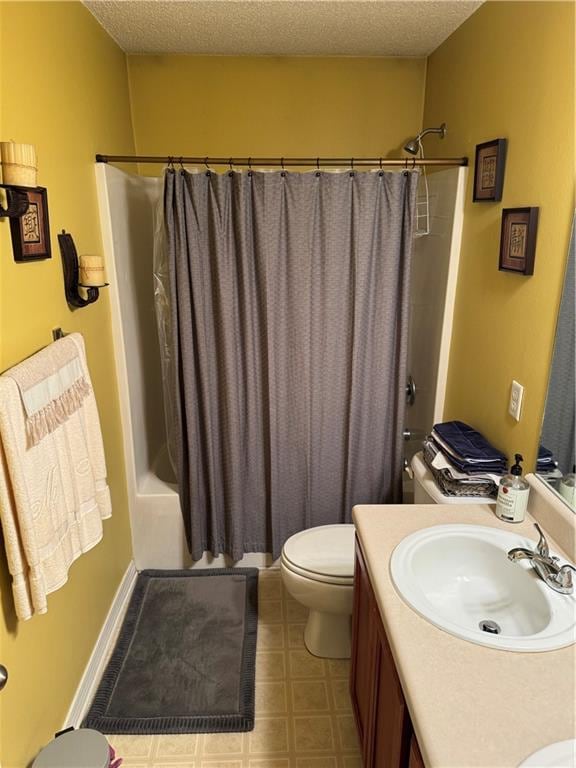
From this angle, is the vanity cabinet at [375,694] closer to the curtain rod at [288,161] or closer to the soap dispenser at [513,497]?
the soap dispenser at [513,497]

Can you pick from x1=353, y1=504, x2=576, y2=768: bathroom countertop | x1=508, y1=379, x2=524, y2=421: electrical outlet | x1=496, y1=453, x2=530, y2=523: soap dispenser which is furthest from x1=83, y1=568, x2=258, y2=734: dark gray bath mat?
x1=508, y1=379, x2=524, y2=421: electrical outlet

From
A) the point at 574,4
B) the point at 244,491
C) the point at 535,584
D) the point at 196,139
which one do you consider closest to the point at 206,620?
the point at 244,491

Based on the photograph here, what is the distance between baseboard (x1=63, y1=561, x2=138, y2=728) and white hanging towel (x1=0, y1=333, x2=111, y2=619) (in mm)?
660

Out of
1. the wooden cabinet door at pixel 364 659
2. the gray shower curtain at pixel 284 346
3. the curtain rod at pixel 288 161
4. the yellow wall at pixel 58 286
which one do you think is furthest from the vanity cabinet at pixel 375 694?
the curtain rod at pixel 288 161

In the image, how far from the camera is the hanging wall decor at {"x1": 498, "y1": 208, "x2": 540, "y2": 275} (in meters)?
1.62

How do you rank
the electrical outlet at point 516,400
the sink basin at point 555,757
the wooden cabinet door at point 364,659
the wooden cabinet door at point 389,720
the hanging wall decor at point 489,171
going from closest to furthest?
1. the sink basin at point 555,757
2. the wooden cabinet door at point 389,720
3. the wooden cabinet door at point 364,659
4. the electrical outlet at point 516,400
5. the hanging wall decor at point 489,171

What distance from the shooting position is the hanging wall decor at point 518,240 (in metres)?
1.62

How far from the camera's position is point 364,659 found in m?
1.60

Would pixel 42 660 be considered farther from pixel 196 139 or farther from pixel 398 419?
pixel 196 139

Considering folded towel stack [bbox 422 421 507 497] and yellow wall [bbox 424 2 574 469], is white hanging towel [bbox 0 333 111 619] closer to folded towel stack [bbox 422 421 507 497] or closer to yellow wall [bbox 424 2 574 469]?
folded towel stack [bbox 422 421 507 497]

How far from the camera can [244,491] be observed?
2.51 metres

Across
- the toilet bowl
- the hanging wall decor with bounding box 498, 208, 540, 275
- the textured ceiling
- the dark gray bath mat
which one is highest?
the textured ceiling

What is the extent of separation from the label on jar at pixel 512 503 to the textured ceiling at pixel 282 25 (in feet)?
5.65

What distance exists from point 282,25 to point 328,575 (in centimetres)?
217
